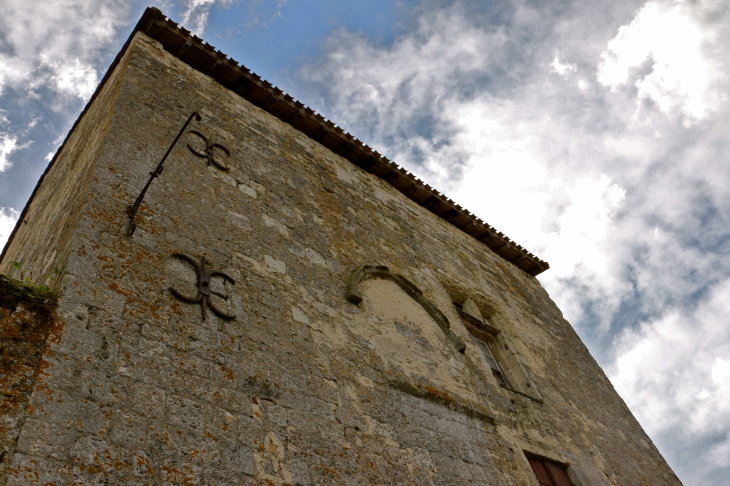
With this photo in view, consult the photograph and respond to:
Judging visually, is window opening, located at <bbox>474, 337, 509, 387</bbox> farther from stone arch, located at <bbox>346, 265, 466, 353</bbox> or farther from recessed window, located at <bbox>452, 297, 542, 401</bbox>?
stone arch, located at <bbox>346, 265, 466, 353</bbox>

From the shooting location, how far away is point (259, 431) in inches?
120

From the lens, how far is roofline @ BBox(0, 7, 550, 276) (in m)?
6.25

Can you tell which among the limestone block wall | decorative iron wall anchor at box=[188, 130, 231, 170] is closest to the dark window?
decorative iron wall anchor at box=[188, 130, 231, 170]

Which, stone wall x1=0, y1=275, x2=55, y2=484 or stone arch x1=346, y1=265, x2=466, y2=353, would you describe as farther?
stone arch x1=346, y1=265, x2=466, y2=353

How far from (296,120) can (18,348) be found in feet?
17.0

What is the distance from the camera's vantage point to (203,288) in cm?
360

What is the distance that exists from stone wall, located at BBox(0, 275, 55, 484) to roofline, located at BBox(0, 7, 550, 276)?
4286 mm

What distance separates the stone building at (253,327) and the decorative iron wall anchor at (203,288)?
0.01 meters

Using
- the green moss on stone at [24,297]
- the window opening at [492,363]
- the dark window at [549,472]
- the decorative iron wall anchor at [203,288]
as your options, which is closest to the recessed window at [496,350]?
the window opening at [492,363]

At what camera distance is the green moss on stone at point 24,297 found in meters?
2.70

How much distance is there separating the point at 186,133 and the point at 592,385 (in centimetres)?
626

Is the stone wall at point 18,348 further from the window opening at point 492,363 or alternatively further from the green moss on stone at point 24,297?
the window opening at point 492,363

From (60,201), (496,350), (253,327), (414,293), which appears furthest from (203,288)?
(496,350)

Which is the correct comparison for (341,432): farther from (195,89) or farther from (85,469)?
(195,89)
